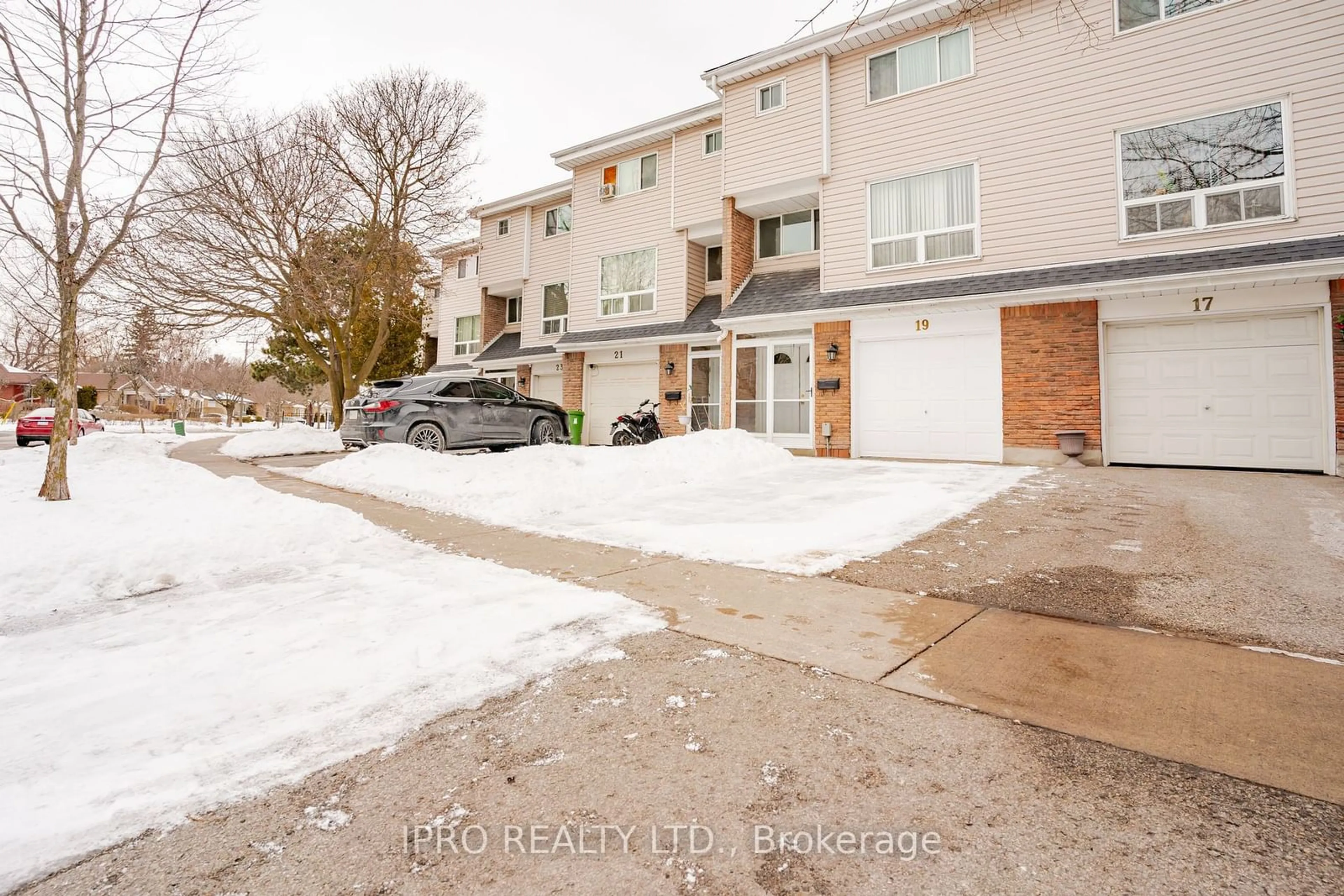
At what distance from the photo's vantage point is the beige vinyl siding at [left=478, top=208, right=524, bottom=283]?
2167 centimetres

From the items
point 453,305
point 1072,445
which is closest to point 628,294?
point 453,305

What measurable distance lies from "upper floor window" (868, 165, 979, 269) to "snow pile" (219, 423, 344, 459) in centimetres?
1375

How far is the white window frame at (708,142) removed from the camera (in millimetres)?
16078

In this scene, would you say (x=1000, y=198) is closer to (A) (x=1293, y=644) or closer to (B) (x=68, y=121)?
(A) (x=1293, y=644)

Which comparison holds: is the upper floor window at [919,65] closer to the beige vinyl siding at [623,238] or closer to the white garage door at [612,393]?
the beige vinyl siding at [623,238]

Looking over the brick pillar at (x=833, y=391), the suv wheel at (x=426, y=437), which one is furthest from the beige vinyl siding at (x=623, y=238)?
the suv wheel at (x=426, y=437)

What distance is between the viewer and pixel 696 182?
16.3 metres

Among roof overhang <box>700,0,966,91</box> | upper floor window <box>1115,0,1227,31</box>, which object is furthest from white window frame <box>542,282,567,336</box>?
upper floor window <box>1115,0,1227,31</box>

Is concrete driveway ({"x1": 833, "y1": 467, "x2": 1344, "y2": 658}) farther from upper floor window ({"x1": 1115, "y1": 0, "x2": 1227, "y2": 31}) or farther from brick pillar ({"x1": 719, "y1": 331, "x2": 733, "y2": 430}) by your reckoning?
upper floor window ({"x1": 1115, "y1": 0, "x2": 1227, "y2": 31})

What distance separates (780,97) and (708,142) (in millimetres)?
2803

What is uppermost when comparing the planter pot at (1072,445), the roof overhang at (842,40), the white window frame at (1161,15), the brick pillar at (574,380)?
the roof overhang at (842,40)

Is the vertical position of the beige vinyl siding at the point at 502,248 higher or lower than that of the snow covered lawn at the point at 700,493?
higher

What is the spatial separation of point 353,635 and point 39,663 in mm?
1354

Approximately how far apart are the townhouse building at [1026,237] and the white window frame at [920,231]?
0.05m
